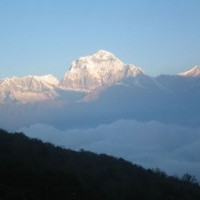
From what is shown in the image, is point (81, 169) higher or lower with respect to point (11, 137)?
lower

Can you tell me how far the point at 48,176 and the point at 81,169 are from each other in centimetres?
494

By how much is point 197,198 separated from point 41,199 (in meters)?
10.2

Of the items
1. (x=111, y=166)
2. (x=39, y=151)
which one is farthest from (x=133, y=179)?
(x=39, y=151)

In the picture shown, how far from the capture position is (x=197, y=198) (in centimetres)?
2692

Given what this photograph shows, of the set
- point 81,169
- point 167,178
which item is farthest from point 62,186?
point 167,178

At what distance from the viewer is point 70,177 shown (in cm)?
2330

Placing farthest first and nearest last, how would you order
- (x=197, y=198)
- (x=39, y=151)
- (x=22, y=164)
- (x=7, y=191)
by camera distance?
(x=39, y=151) → (x=197, y=198) → (x=22, y=164) → (x=7, y=191)

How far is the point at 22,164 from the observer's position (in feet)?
76.9

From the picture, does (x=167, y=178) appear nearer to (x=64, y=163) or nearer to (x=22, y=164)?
(x=64, y=163)

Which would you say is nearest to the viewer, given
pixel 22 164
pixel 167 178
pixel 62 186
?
pixel 62 186

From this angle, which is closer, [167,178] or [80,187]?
[80,187]

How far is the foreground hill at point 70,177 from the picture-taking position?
20766 millimetres

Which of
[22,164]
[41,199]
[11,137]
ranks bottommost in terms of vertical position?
[41,199]

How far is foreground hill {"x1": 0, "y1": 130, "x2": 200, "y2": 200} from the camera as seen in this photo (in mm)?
20766
